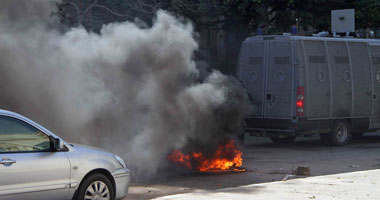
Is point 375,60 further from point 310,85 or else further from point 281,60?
point 281,60

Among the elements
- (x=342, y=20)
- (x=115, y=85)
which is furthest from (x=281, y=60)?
(x=115, y=85)

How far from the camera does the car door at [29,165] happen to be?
22.4 feet

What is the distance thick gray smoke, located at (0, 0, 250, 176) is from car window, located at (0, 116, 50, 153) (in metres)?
3.17

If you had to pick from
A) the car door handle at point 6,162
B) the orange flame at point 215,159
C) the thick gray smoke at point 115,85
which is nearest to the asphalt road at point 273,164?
the orange flame at point 215,159

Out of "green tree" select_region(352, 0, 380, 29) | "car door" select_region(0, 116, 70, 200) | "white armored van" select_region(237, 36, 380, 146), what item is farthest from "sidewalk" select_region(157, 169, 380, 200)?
"green tree" select_region(352, 0, 380, 29)

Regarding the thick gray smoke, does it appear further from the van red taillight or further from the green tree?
the green tree

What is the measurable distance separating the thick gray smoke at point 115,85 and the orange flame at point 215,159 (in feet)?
0.76

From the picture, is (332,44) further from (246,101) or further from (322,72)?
(246,101)

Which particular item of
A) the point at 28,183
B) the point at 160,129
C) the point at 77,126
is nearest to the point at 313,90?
the point at 160,129

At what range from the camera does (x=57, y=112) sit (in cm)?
1068

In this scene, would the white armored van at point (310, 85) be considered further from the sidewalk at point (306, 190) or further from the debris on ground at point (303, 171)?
the sidewalk at point (306, 190)

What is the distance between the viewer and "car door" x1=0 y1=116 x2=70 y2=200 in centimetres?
682

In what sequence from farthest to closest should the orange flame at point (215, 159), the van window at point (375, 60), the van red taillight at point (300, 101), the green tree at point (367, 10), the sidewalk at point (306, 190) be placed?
the green tree at point (367, 10), the van window at point (375, 60), the van red taillight at point (300, 101), the orange flame at point (215, 159), the sidewalk at point (306, 190)

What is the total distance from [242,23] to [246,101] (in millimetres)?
10189
